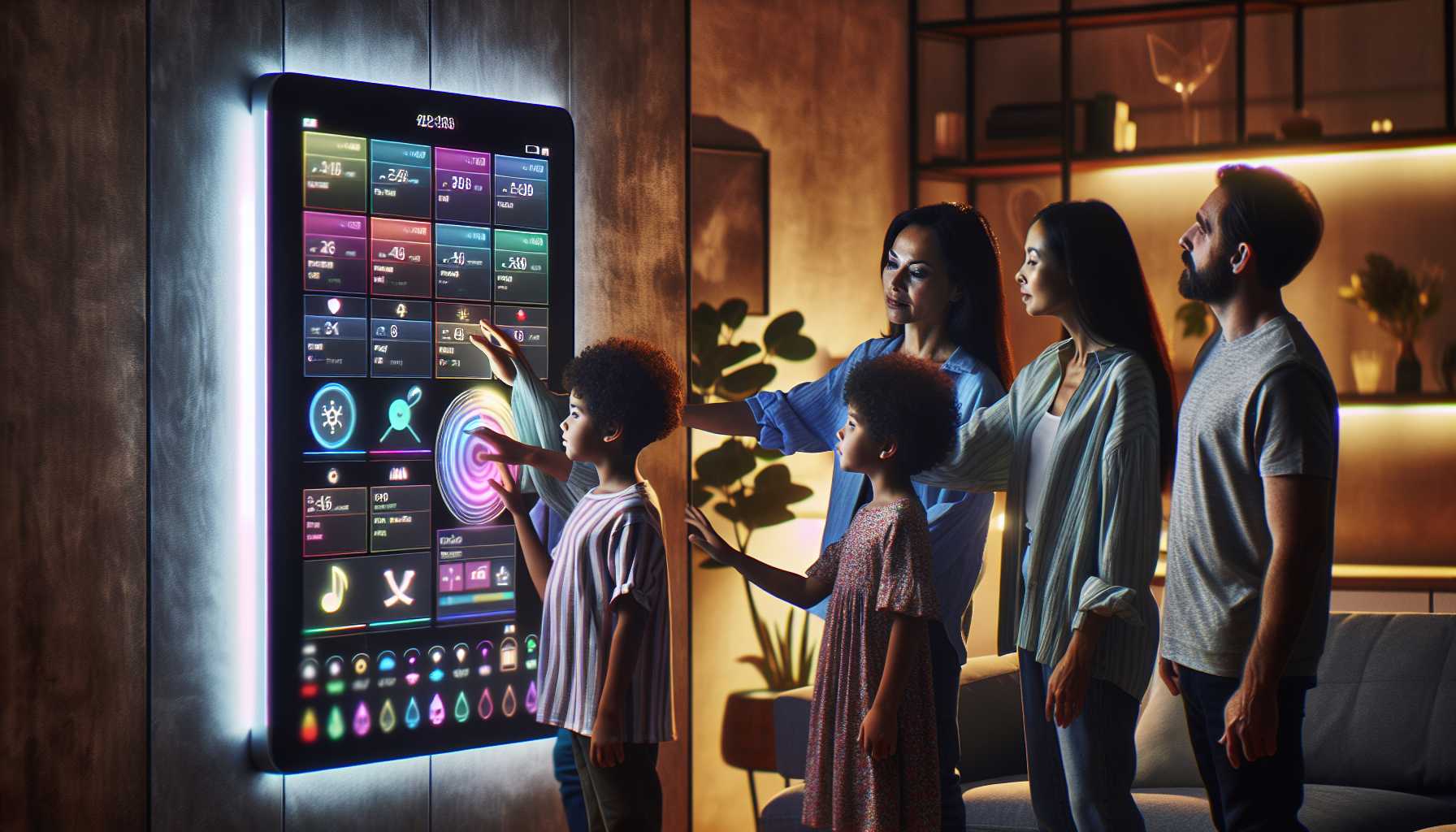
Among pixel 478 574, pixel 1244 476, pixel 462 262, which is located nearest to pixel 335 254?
pixel 462 262

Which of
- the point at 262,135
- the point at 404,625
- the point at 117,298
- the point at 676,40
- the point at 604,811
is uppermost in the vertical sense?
the point at 676,40

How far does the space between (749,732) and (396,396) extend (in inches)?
72.4

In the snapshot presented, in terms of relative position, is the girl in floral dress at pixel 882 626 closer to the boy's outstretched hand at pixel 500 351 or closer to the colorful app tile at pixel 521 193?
the boy's outstretched hand at pixel 500 351

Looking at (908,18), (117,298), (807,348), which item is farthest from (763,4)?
(117,298)

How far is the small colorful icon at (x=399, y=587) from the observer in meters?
2.48

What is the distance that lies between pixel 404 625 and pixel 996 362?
1.05 metres

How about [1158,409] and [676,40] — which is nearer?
[1158,409]

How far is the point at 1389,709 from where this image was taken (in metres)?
3.09

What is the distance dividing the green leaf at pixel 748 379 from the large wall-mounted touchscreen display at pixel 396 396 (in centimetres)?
143

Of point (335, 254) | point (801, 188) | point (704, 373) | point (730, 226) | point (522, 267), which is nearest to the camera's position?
point (335, 254)

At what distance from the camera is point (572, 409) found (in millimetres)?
2264

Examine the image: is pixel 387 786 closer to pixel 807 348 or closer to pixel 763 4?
pixel 807 348

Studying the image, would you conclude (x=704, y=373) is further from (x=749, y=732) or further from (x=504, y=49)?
(x=504, y=49)

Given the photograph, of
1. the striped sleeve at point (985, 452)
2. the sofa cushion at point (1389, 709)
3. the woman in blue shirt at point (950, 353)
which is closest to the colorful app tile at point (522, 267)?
the woman in blue shirt at point (950, 353)
